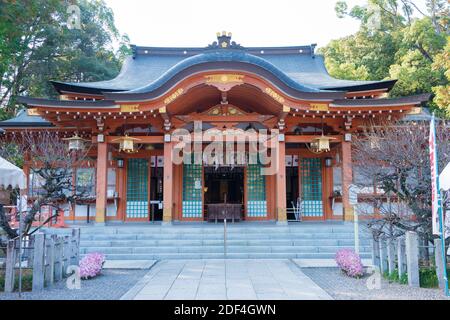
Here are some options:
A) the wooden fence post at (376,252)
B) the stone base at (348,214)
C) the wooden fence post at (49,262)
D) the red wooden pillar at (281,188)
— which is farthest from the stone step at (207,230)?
the wooden fence post at (49,262)

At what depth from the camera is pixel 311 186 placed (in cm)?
1444

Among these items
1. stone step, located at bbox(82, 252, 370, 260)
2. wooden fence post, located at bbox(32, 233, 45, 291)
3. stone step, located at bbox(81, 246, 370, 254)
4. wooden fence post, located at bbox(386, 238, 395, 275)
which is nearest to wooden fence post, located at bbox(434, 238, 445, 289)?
wooden fence post, located at bbox(386, 238, 395, 275)

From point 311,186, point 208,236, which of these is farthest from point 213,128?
point 311,186

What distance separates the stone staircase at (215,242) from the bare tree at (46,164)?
1.66 meters

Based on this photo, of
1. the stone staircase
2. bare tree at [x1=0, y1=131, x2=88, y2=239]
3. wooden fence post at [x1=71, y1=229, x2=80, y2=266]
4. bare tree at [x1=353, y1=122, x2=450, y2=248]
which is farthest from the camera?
the stone staircase

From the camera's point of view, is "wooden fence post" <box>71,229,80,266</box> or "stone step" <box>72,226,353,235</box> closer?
"wooden fence post" <box>71,229,80,266</box>

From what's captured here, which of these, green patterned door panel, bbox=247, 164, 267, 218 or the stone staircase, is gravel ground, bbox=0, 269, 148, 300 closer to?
the stone staircase

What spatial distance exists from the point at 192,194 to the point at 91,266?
7291 mm

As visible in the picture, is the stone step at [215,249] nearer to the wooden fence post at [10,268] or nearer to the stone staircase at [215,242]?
the stone staircase at [215,242]

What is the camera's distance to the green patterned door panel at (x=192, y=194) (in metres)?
14.4

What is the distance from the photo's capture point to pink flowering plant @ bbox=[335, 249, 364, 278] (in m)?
7.28

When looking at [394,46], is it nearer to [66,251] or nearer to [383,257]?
[383,257]

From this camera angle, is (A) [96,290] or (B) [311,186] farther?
(B) [311,186]

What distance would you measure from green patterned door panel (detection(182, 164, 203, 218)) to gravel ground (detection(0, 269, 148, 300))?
6598 millimetres
